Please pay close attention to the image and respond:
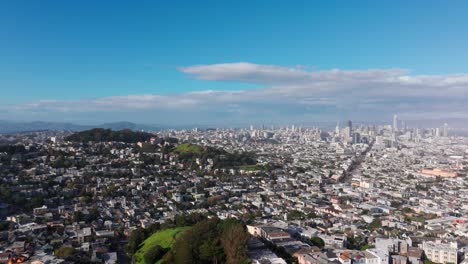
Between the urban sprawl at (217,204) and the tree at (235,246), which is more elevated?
the tree at (235,246)

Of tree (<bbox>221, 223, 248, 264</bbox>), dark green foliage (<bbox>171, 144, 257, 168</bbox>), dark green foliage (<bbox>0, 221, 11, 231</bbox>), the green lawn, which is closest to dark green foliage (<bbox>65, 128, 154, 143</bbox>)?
dark green foliage (<bbox>171, 144, 257, 168</bbox>)

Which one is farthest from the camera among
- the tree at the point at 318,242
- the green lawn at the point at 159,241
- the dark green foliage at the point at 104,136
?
the dark green foliage at the point at 104,136

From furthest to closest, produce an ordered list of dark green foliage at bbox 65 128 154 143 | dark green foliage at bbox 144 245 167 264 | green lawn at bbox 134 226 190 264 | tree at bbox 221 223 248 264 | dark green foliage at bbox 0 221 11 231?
1. dark green foliage at bbox 65 128 154 143
2. dark green foliage at bbox 0 221 11 231
3. green lawn at bbox 134 226 190 264
4. dark green foliage at bbox 144 245 167 264
5. tree at bbox 221 223 248 264

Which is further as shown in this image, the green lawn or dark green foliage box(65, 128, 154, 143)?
dark green foliage box(65, 128, 154, 143)

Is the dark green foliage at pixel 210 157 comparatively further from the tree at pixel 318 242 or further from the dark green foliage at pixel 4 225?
the tree at pixel 318 242

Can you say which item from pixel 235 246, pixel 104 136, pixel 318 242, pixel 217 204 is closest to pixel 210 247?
pixel 235 246

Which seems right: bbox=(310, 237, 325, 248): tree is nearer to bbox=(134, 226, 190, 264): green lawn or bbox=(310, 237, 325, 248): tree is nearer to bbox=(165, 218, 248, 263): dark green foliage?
bbox=(165, 218, 248, 263): dark green foliage

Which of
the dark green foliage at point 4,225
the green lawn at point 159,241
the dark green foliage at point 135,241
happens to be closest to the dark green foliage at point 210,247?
the green lawn at point 159,241

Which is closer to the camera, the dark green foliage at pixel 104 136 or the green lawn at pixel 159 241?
the green lawn at pixel 159 241
